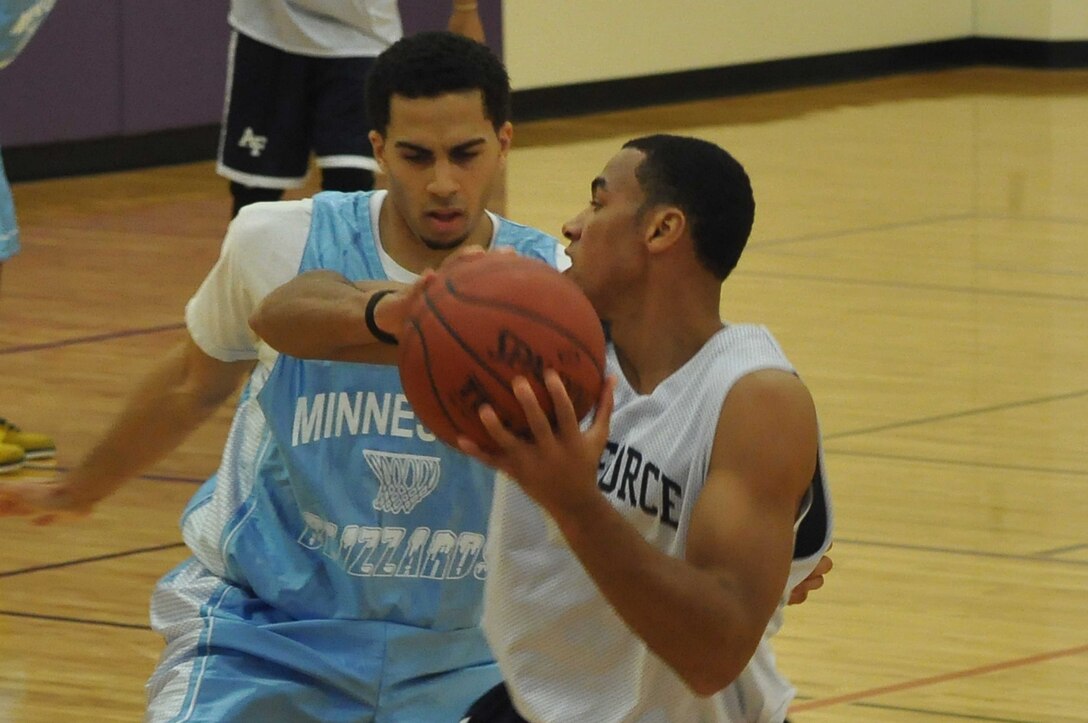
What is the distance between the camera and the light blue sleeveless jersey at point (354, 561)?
10.0 ft

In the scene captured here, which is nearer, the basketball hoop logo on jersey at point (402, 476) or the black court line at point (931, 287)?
the basketball hoop logo on jersey at point (402, 476)

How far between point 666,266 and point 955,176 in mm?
8894

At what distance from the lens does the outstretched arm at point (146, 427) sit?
128 inches

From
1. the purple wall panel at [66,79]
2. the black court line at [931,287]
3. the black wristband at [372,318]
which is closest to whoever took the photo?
the black wristband at [372,318]

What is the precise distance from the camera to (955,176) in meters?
11.1

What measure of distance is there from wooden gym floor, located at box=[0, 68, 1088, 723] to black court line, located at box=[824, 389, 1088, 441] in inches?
0.7

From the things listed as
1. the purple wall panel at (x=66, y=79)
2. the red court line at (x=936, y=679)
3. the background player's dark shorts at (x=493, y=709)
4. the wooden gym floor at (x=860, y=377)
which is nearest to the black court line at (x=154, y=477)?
the wooden gym floor at (x=860, y=377)

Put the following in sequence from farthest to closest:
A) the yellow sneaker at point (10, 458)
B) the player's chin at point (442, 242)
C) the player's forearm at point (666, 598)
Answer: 1. the yellow sneaker at point (10, 458)
2. the player's chin at point (442, 242)
3. the player's forearm at point (666, 598)

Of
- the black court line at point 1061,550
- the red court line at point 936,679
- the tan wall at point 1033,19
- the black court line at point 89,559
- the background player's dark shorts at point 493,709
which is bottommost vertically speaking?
the tan wall at point 1033,19

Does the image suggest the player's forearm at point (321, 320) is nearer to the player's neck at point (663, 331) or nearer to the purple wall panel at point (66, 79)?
the player's neck at point (663, 331)

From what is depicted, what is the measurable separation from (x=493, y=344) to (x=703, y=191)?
0.40 metres

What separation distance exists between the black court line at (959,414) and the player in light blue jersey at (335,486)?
304 centimetres

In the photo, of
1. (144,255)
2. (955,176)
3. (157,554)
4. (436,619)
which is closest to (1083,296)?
(955,176)

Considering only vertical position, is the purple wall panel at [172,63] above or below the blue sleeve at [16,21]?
below
